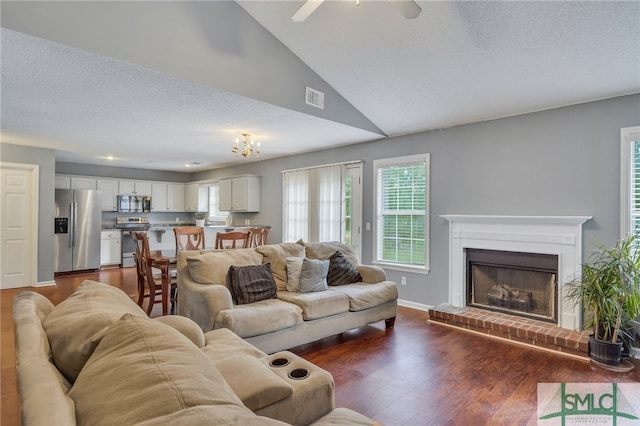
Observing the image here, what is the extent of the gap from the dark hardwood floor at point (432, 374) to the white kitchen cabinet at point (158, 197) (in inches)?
201

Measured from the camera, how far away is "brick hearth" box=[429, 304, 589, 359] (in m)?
3.20

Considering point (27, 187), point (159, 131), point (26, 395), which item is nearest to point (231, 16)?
point (159, 131)

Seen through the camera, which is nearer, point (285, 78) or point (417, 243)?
point (285, 78)

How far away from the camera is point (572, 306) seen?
3.48m

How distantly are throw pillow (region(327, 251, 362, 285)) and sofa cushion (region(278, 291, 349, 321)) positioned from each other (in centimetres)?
43

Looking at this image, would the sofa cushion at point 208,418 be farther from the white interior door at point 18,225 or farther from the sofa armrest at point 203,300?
the white interior door at point 18,225

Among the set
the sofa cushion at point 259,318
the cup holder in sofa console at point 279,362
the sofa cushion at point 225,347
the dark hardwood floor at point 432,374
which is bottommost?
the dark hardwood floor at point 432,374

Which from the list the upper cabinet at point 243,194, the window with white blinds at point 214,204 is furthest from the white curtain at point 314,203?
the window with white blinds at point 214,204

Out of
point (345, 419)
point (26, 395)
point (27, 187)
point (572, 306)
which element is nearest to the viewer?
point (26, 395)

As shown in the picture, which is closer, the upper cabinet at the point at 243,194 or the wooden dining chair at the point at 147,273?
the wooden dining chair at the point at 147,273

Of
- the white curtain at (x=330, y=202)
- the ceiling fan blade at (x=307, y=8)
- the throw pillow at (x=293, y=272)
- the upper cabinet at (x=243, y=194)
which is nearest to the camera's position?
the ceiling fan blade at (x=307, y=8)

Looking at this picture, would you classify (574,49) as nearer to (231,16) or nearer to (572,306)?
(572,306)

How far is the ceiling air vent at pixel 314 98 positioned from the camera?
383 centimetres

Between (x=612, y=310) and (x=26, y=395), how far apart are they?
3.85m
